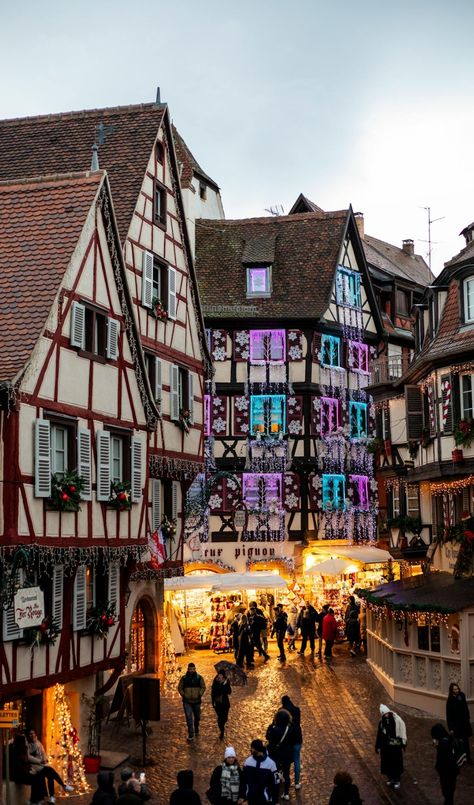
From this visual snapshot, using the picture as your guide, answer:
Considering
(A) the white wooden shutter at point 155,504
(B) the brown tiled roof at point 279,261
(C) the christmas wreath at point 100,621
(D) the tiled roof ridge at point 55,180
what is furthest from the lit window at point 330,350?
(C) the christmas wreath at point 100,621

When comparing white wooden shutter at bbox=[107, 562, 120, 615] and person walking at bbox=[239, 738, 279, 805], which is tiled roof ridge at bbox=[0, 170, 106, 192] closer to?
white wooden shutter at bbox=[107, 562, 120, 615]

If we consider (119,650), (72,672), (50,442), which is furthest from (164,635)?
(50,442)

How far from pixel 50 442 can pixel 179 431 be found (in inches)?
418

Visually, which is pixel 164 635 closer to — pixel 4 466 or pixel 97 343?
pixel 97 343

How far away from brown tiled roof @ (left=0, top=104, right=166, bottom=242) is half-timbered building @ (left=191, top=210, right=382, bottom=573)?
14.8 m

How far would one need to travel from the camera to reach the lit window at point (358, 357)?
1881 inches

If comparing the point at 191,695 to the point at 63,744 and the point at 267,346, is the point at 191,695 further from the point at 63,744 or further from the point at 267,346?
the point at 267,346

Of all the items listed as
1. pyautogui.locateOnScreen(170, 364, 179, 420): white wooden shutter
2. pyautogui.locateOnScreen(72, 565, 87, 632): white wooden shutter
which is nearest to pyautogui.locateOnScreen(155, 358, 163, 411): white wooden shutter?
pyautogui.locateOnScreen(170, 364, 179, 420): white wooden shutter

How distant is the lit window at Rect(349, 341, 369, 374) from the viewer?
47781mm

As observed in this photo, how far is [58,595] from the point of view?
2047 centimetres

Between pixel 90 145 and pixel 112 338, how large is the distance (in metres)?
9.56

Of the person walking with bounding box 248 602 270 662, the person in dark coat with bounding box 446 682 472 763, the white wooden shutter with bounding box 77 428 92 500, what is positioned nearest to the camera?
the white wooden shutter with bounding box 77 428 92 500

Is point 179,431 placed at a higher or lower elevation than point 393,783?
higher

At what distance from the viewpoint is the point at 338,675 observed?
Answer: 3198cm
